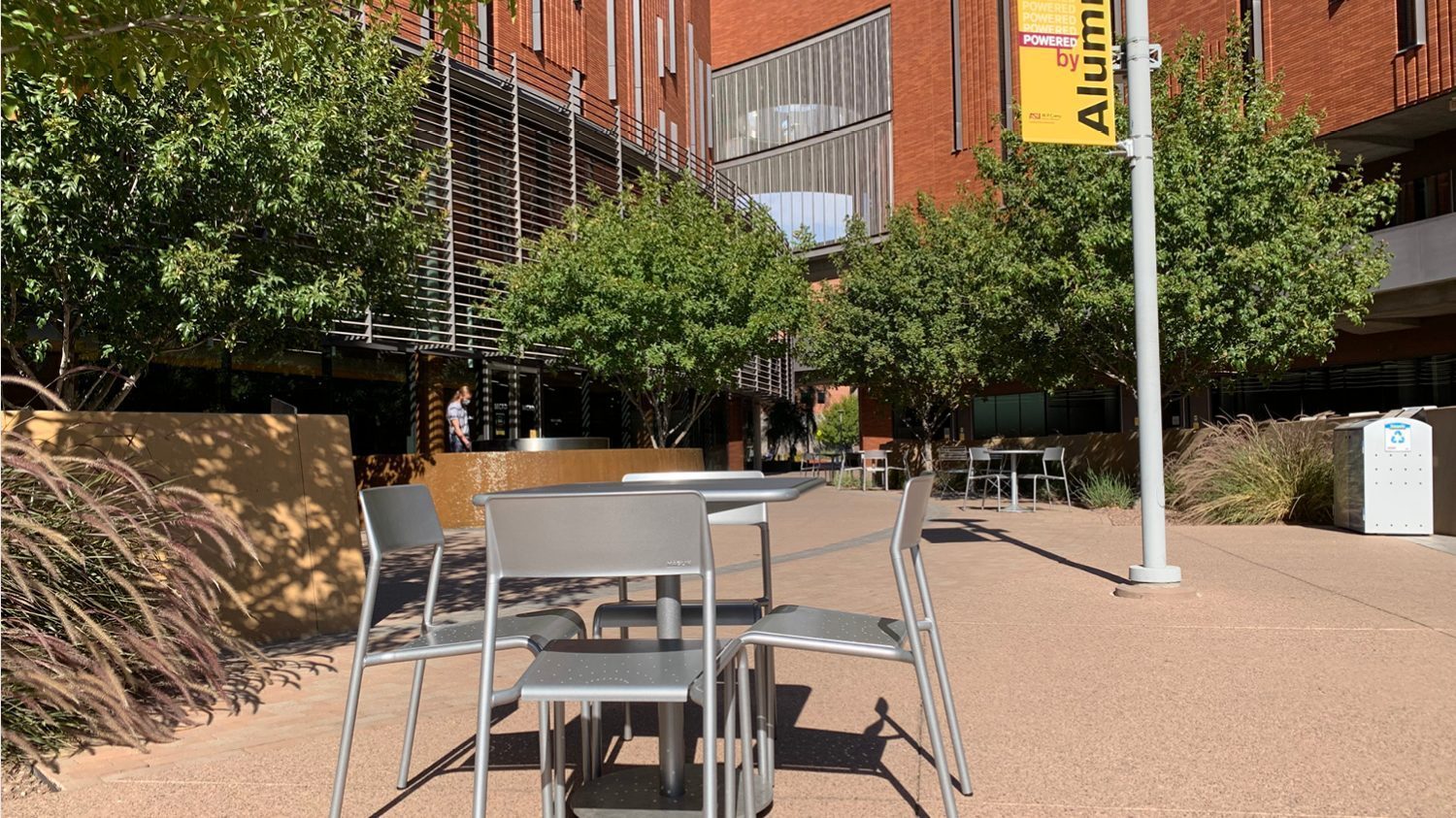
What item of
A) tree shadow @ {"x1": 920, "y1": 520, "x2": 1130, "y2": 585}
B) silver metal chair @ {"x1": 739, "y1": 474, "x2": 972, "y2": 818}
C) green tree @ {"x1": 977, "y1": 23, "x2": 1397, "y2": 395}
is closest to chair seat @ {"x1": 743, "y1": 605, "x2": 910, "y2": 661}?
silver metal chair @ {"x1": 739, "y1": 474, "x2": 972, "y2": 818}

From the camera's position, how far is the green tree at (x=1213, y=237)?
15.3 meters

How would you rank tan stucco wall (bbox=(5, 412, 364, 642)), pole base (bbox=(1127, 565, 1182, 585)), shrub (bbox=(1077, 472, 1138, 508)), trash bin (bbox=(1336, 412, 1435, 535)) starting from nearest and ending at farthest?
tan stucco wall (bbox=(5, 412, 364, 642)) < pole base (bbox=(1127, 565, 1182, 585)) < trash bin (bbox=(1336, 412, 1435, 535)) < shrub (bbox=(1077, 472, 1138, 508))

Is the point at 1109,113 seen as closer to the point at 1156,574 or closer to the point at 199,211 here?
the point at 1156,574

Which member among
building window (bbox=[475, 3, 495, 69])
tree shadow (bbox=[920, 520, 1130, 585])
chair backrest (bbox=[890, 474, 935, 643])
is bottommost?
tree shadow (bbox=[920, 520, 1130, 585])

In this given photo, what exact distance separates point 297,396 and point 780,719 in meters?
13.1

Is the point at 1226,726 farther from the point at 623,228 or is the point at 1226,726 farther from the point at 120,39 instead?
the point at 623,228

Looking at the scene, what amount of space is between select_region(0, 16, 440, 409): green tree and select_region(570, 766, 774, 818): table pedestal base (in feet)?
18.2

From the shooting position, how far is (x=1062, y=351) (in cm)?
1955

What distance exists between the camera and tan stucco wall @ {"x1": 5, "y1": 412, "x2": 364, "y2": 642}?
5770mm

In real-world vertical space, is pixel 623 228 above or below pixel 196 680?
above

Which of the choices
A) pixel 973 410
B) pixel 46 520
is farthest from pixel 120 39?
pixel 973 410

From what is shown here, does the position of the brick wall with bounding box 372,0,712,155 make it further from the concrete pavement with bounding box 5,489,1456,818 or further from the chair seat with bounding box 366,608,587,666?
the chair seat with bounding box 366,608,587,666

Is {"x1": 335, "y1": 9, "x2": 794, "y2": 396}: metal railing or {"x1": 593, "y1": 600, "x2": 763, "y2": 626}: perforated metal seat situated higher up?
{"x1": 335, "y1": 9, "x2": 794, "y2": 396}: metal railing

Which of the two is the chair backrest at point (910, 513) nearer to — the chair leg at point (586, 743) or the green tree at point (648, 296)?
the chair leg at point (586, 743)
